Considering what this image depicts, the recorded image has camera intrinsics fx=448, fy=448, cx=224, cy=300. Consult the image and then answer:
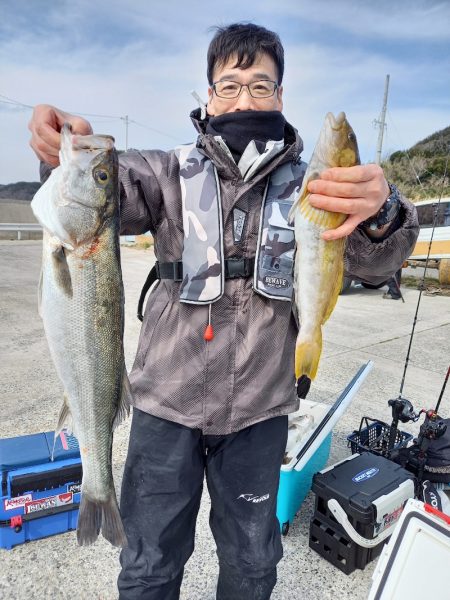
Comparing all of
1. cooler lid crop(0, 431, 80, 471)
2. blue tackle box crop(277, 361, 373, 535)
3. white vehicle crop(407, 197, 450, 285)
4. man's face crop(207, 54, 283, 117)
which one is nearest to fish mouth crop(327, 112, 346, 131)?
man's face crop(207, 54, 283, 117)

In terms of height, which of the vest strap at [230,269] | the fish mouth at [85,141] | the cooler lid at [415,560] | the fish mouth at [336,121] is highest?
the fish mouth at [336,121]

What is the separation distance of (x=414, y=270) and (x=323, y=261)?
18.1 m

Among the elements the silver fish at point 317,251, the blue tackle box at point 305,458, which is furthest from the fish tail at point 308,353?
the blue tackle box at point 305,458

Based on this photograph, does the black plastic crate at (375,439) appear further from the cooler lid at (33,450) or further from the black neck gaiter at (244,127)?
the black neck gaiter at (244,127)

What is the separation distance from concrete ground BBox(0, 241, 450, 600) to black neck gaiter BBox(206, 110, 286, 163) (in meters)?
2.57

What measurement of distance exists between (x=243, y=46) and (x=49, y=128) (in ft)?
3.43

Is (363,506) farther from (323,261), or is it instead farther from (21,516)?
(21,516)

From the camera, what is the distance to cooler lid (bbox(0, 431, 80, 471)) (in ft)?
9.43

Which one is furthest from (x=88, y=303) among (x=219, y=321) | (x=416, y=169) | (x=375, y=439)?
(x=416, y=169)

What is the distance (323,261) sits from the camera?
1.79m

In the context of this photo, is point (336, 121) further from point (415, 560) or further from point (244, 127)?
point (415, 560)

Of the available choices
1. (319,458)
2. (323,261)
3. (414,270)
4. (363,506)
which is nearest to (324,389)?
A: (319,458)

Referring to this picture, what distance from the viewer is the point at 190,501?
2.10 metres

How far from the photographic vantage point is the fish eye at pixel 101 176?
1.68m
